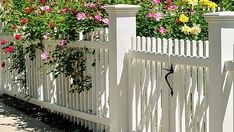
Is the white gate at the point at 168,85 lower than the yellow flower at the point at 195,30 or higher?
lower

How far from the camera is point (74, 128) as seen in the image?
764 cm

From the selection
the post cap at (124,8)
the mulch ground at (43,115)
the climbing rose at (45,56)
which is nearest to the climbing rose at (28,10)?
the climbing rose at (45,56)

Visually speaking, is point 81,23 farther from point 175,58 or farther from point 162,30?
point 175,58

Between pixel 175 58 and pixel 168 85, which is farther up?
pixel 175 58

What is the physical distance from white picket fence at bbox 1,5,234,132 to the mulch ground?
12 centimetres

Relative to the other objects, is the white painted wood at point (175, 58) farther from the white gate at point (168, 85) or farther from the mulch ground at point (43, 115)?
the mulch ground at point (43, 115)

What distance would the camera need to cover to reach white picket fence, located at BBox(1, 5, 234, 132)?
4895mm

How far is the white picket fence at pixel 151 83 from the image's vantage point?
489 centimetres

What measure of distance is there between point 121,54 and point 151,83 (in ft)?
2.18

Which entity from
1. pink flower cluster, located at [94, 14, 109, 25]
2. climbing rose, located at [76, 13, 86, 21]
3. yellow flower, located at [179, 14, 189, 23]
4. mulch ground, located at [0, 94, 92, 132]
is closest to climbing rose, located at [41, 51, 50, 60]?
mulch ground, located at [0, 94, 92, 132]

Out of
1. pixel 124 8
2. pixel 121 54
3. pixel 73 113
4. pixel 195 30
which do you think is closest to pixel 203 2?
pixel 195 30

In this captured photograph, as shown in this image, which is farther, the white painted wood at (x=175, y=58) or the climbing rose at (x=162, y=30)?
the climbing rose at (x=162, y=30)

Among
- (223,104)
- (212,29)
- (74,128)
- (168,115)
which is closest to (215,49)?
(212,29)

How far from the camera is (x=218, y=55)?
4875 mm
